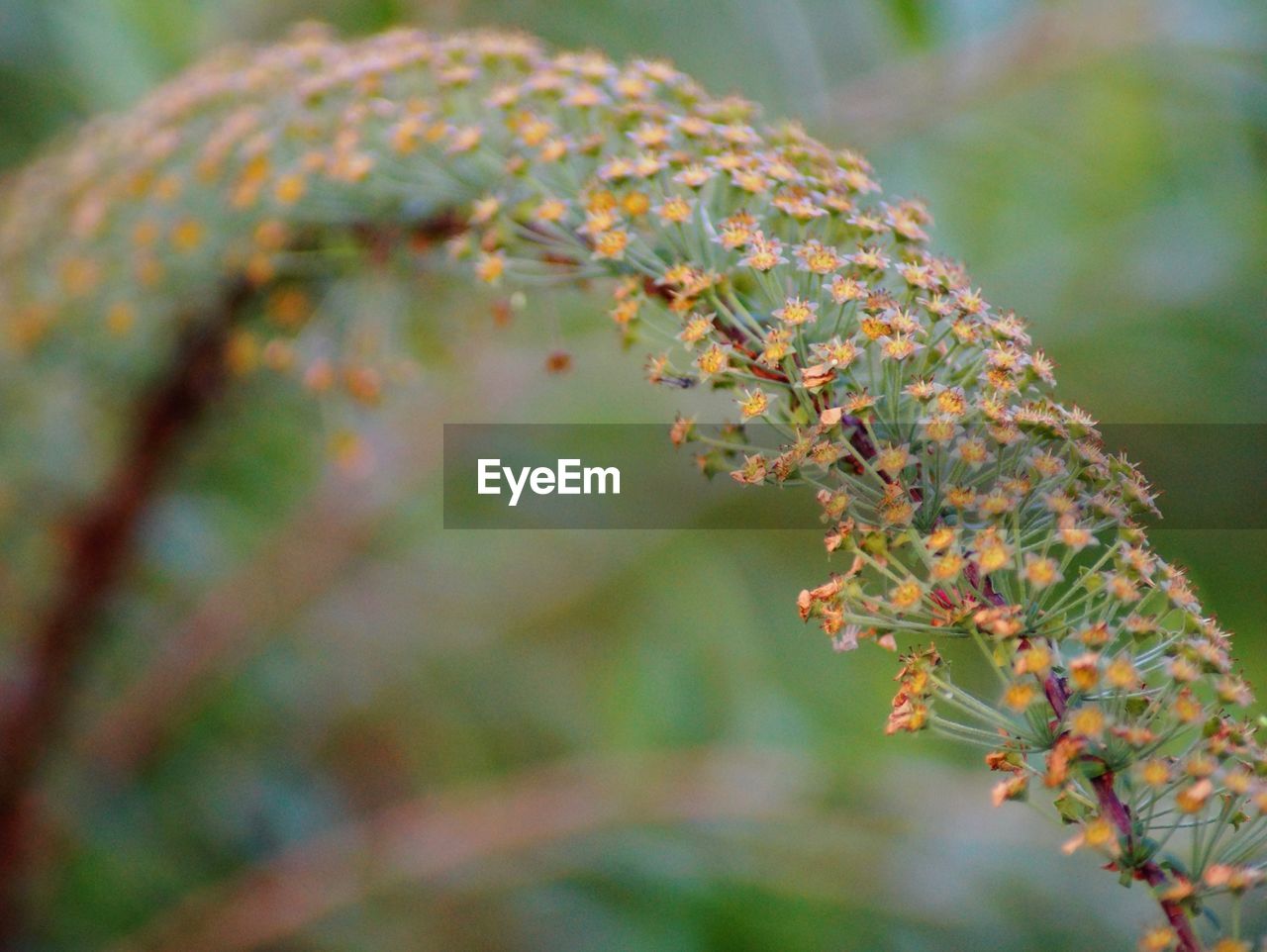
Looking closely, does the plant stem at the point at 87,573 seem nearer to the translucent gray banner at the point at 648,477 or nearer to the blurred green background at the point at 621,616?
the blurred green background at the point at 621,616

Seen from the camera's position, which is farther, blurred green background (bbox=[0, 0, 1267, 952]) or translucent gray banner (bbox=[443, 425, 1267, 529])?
translucent gray banner (bbox=[443, 425, 1267, 529])

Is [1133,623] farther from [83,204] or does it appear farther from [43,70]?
[43,70]

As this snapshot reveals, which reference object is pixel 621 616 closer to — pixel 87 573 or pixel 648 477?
pixel 648 477

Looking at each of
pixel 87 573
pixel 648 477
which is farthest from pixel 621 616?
pixel 87 573

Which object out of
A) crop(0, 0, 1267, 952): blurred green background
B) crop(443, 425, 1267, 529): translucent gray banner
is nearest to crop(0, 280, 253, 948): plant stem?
crop(0, 0, 1267, 952): blurred green background

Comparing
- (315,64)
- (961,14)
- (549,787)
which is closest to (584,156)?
(315,64)

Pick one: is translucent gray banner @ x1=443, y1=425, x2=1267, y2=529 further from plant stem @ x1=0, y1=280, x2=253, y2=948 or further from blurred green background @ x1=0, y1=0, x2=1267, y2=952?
plant stem @ x1=0, y1=280, x2=253, y2=948

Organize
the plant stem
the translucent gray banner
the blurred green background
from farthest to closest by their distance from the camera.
A: the translucent gray banner, the blurred green background, the plant stem

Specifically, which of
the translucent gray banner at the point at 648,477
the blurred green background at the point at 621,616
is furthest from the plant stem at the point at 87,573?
the translucent gray banner at the point at 648,477

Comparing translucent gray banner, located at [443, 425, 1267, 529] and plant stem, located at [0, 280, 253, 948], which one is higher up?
translucent gray banner, located at [443, 425, 1267, 529]
